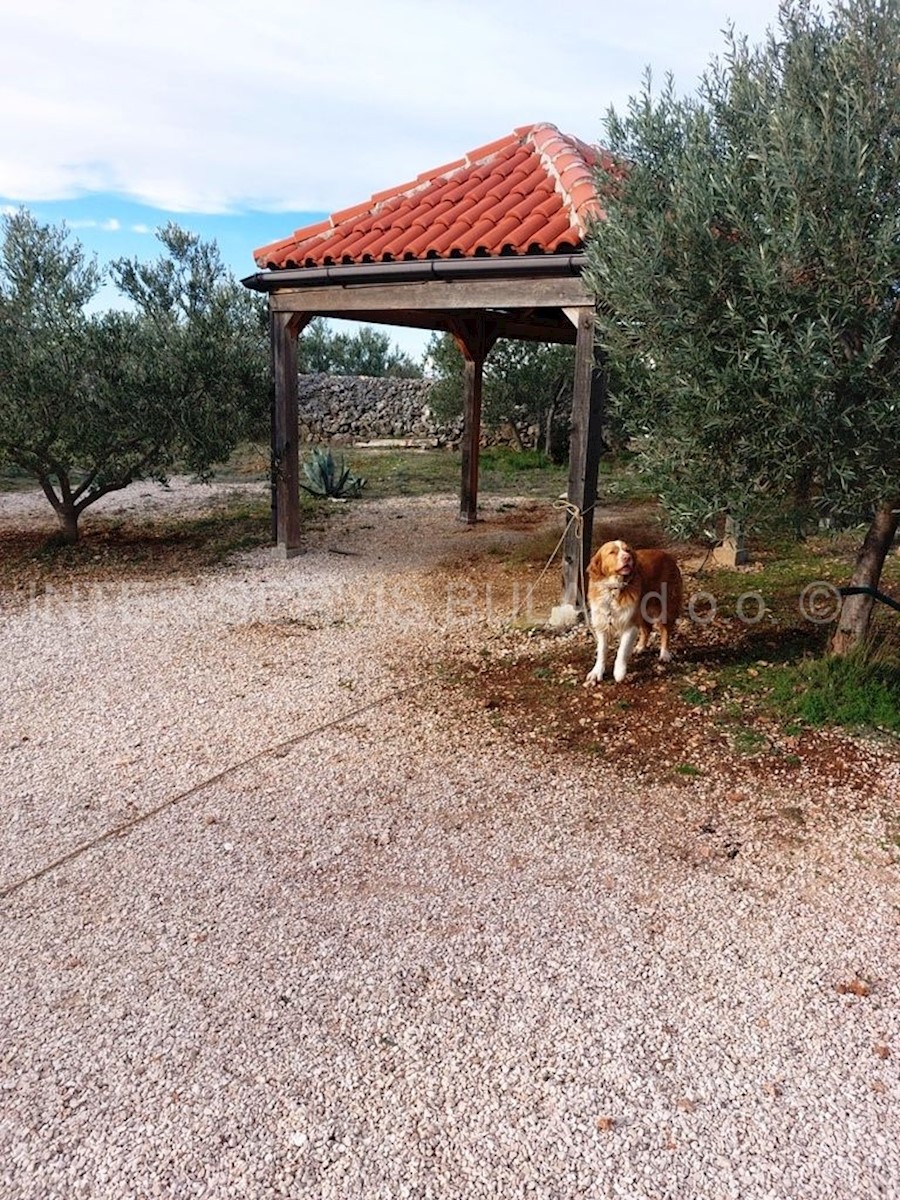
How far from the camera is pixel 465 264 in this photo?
711cm

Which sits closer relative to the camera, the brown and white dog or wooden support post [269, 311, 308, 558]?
the brown and white dog

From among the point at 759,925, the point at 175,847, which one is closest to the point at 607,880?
the point at 759,925

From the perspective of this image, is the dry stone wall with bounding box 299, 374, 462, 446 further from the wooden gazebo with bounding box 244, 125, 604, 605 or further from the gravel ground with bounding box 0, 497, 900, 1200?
the gravel ground with bounding box 0, 497, 900, 1200

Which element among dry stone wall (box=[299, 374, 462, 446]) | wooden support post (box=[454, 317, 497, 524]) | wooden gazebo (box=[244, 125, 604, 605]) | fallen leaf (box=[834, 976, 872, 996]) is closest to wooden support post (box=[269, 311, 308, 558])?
wooden gazebo (box=[244, 125, 604, 605])

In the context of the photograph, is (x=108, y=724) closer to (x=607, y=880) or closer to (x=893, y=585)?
(x=607, y=880)

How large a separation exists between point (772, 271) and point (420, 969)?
343 centimetres

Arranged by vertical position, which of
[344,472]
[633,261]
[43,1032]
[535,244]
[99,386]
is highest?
[535,244]

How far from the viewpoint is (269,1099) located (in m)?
2.52

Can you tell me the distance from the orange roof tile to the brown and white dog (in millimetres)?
2686

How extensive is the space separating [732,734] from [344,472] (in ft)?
34.5

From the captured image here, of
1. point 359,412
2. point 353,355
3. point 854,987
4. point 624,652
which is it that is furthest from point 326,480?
point 353,355

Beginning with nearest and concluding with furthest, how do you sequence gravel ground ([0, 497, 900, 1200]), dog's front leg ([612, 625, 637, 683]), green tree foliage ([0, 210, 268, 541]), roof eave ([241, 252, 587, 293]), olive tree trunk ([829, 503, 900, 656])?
gravel ground ([0, 497, 900, 1200]) < olive tree trunk ([829, 503, 900, 656]) < dog's front leg ([612, 625, 637, 683]) < roof eave ([241, 252, 587, 293]) < green tree foliage ([0, 210, 268, 541])

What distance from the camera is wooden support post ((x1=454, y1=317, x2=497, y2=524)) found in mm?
11375

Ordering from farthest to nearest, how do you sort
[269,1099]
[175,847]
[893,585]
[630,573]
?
[893,585] < [630,573] < [175,847] < [269,1099]
